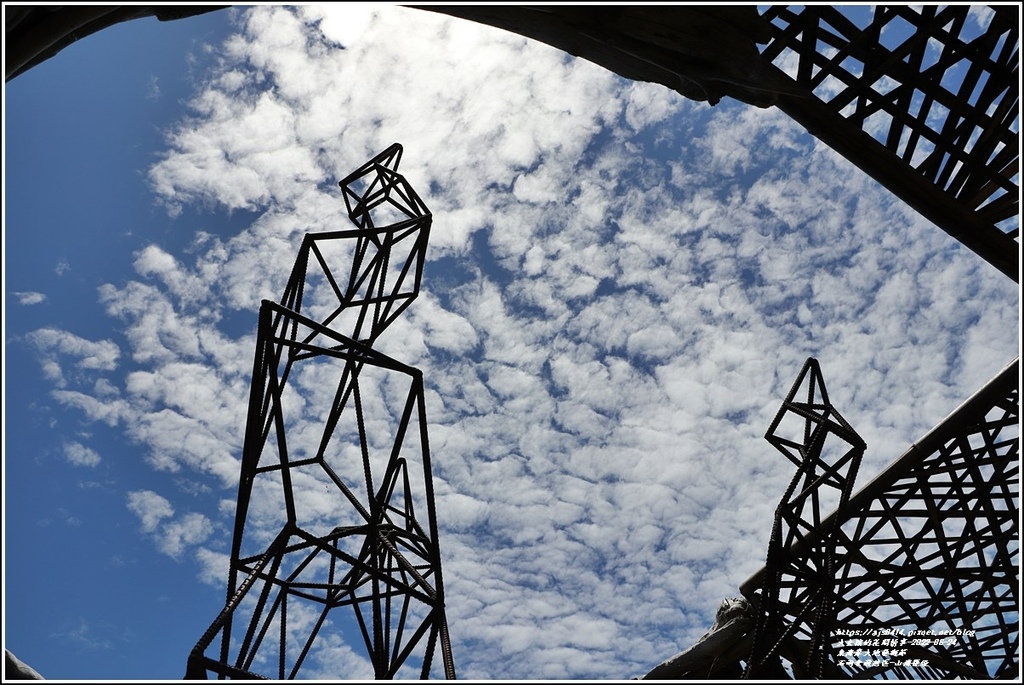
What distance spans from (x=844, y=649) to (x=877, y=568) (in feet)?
7.73

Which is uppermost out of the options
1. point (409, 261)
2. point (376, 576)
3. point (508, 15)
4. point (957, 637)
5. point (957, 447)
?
point (508, 15)

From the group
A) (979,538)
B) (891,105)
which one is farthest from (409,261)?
(979,538)

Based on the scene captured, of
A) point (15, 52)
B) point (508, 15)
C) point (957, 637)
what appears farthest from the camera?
point (957, 637)

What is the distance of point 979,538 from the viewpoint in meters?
11.8

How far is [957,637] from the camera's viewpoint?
1308cm

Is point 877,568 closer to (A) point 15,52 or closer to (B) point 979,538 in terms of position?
(B) point 979,538

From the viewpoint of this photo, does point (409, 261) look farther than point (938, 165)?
Yes

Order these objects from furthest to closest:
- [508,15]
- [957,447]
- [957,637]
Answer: [957,637] < [957,447] < [508,15]

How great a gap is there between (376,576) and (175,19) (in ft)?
18.2

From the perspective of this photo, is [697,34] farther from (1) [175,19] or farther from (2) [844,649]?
(2) [844,649]

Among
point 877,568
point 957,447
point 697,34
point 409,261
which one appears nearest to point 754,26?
point 697,34

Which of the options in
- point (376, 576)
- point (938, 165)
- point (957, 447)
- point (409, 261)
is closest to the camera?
point (376, 576)

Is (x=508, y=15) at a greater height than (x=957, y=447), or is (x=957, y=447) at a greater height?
(x=508, y=15)

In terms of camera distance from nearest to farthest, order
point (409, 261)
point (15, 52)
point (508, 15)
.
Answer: point (15, 52), point (508, 15), point (409, 261)
